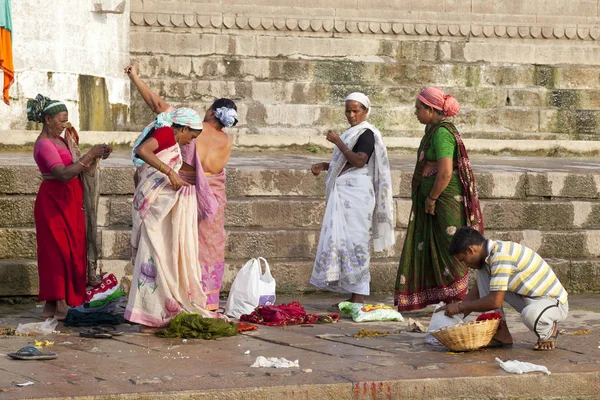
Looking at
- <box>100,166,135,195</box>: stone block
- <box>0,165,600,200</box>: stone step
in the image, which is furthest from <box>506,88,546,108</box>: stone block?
<box>100,166,135,195</box>: stone block

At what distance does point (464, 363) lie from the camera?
6.72 meters

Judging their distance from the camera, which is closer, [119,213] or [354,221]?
[354,221]

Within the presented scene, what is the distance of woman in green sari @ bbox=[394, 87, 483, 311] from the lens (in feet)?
28.0

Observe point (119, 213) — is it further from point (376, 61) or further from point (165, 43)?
point (376, 61)

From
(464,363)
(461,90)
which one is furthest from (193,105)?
(464,363)

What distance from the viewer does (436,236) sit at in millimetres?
8656

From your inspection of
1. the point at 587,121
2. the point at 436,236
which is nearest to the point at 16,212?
the point at 436,236

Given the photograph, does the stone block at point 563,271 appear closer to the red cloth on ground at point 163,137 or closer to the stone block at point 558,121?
the red cloth on ground at point 163,137

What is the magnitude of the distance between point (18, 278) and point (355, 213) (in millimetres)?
2682

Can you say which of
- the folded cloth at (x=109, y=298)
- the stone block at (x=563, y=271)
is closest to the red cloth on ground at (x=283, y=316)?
the folded cloth at (x=109, y=298)

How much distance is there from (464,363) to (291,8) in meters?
8.81

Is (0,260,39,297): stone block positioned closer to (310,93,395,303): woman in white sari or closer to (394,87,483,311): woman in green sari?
(310,93,395,303): woman in white sari

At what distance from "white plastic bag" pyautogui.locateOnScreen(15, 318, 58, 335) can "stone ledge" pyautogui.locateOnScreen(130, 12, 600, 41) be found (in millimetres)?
7066

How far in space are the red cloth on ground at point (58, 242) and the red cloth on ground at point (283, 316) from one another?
1.25 meters
